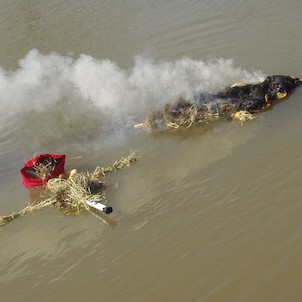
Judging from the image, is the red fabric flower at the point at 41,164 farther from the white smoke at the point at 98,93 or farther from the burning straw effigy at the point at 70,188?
the white smoke at the point at 98,93

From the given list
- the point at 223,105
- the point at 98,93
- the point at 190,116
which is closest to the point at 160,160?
the point at 190,116

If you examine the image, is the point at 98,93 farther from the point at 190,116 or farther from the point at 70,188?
the point at 70,188

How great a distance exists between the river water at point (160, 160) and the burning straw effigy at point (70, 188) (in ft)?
0.50

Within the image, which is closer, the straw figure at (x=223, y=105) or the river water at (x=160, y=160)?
the river water at (x=160, y=160)

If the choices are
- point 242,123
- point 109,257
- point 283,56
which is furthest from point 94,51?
point 109,257

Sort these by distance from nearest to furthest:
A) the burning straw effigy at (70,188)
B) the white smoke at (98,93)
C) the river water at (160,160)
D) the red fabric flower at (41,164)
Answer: the river water at (160,160) → the burning straw effigy at (70,188) → the red fabric flower at (41,164) → the white smoke at (98,93)

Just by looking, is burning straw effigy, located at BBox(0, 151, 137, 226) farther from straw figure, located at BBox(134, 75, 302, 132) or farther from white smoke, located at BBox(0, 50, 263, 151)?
white smoke, located at BBox(0, 50, 263, 151)

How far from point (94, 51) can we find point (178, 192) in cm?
720

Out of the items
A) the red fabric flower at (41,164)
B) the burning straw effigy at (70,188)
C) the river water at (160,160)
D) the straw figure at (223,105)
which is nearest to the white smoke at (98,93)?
the river water at (160,160)

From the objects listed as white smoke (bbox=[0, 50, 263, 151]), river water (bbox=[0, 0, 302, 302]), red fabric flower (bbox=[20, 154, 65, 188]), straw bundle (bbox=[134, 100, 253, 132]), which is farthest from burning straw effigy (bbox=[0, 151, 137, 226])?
white smoke (bbox=[0, 50, 263, 151])

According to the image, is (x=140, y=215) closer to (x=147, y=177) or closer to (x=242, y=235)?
(x=147, y=177)

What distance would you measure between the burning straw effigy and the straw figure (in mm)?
1122

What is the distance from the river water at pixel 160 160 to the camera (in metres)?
5.45

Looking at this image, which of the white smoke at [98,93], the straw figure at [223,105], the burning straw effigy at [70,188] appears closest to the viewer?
the burning straw effigy at [70,188]
